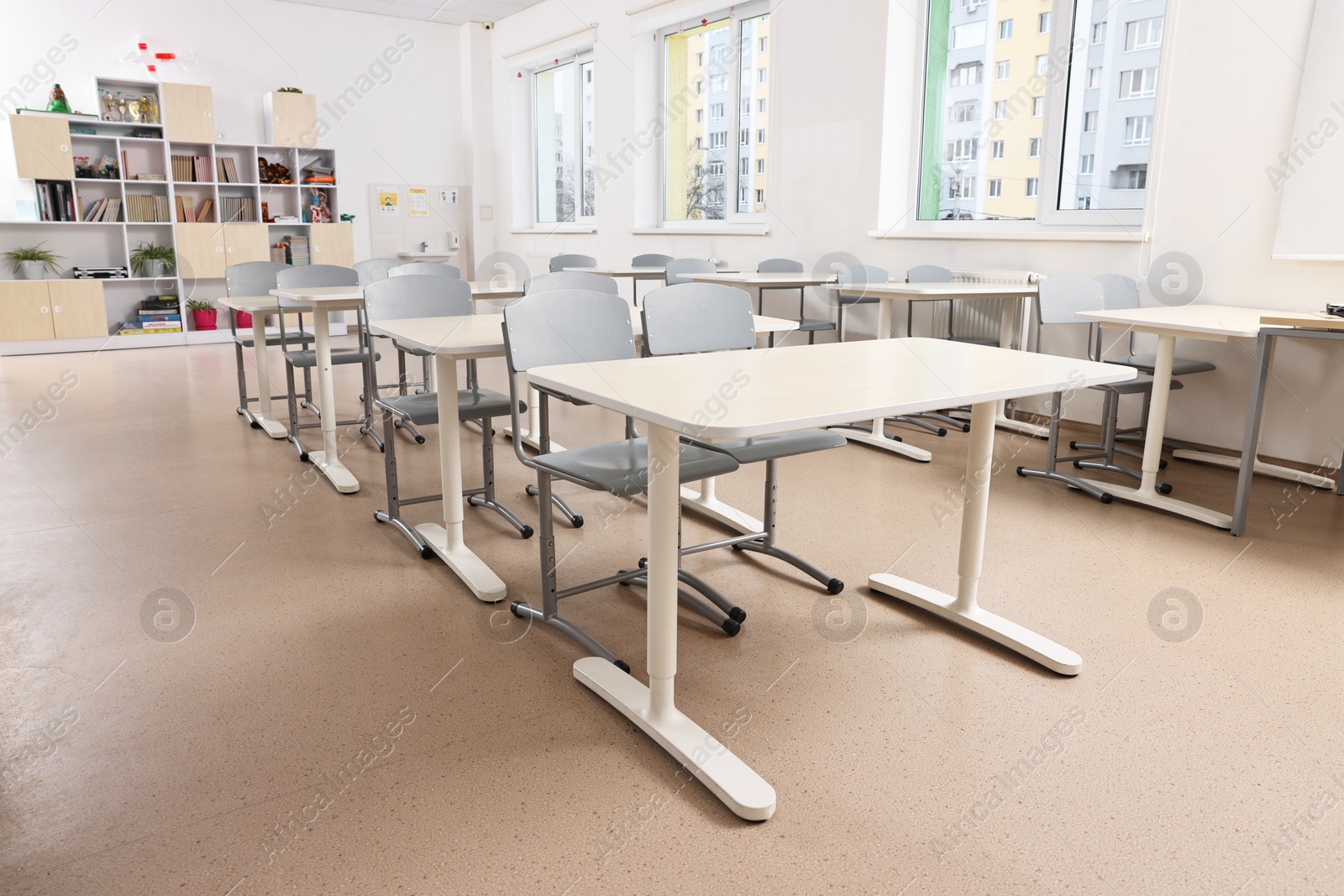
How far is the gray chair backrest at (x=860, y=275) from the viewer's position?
16.6 ft

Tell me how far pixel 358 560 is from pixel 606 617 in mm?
939

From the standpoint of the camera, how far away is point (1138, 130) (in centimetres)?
461

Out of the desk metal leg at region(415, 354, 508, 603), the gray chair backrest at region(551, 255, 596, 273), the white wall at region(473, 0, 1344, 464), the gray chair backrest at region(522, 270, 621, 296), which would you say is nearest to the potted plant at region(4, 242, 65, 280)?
the gray chair backrest at region(551, 255, 596, 273)

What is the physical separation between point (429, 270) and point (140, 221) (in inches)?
207

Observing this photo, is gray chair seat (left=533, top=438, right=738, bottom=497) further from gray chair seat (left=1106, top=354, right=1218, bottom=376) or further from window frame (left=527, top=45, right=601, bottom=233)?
window frame (left=527, top=45, right=601, bottom=233)

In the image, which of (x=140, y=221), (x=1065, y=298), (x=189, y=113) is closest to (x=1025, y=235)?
(x=1065, y=298)

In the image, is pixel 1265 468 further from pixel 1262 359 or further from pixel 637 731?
pixel 637 731

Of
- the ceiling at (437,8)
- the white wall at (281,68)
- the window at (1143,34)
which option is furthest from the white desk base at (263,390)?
the ceiling at (437,8)

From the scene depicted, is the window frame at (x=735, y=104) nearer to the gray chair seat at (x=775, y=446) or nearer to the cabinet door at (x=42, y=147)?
the gray chair seat at (x=775, y=446)

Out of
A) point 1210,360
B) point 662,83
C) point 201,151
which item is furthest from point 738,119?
point 201,151

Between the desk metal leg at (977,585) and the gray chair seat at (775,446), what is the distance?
37cm

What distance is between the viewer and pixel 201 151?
8.15 m

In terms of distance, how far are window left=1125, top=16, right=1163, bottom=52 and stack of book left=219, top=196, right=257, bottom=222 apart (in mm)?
7328

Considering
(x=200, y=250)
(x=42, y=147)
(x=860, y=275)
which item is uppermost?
(x=42, y=147)
